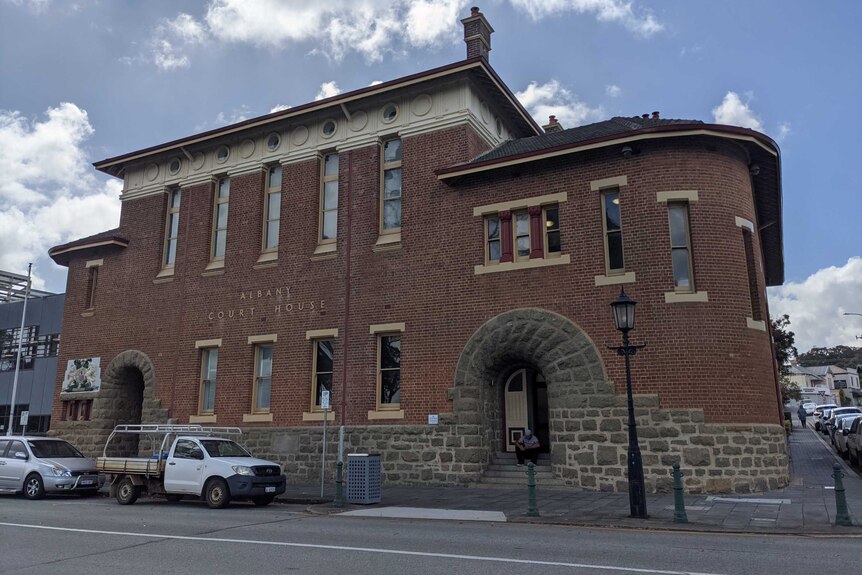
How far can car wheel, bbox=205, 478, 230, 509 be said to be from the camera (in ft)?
47.8

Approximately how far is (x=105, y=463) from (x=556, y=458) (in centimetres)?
1081

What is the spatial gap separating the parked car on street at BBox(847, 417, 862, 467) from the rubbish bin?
1567 cm

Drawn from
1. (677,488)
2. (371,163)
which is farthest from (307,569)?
(371,163)

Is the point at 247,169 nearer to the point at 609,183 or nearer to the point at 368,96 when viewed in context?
the point at 368,96

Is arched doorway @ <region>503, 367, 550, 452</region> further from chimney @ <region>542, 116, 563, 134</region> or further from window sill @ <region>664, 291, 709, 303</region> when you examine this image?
chimney @ <region>542, 116, 563, 134</region>

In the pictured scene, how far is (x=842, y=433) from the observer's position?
84.3ft

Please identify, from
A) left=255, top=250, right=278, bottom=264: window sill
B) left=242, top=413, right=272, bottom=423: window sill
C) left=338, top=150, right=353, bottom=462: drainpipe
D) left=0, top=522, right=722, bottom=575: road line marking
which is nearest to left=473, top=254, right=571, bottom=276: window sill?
left=338, top=150, right=353, bottom=462: drainpipe

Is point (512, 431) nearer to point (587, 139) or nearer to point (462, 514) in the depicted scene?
point (462, 514)

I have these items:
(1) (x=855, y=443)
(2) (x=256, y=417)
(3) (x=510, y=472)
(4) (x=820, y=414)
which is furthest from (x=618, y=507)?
(4) (x=820, y=414)

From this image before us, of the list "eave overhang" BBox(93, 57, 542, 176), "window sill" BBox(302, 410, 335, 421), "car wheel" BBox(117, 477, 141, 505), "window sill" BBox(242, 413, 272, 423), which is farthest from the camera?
"window sill" BBox(242, 413, 272, 423)

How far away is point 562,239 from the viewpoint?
17516 millimetres

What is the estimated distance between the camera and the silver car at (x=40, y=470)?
55.8 ft

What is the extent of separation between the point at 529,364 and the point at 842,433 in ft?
50.6

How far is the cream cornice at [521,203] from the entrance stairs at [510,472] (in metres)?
6.62
